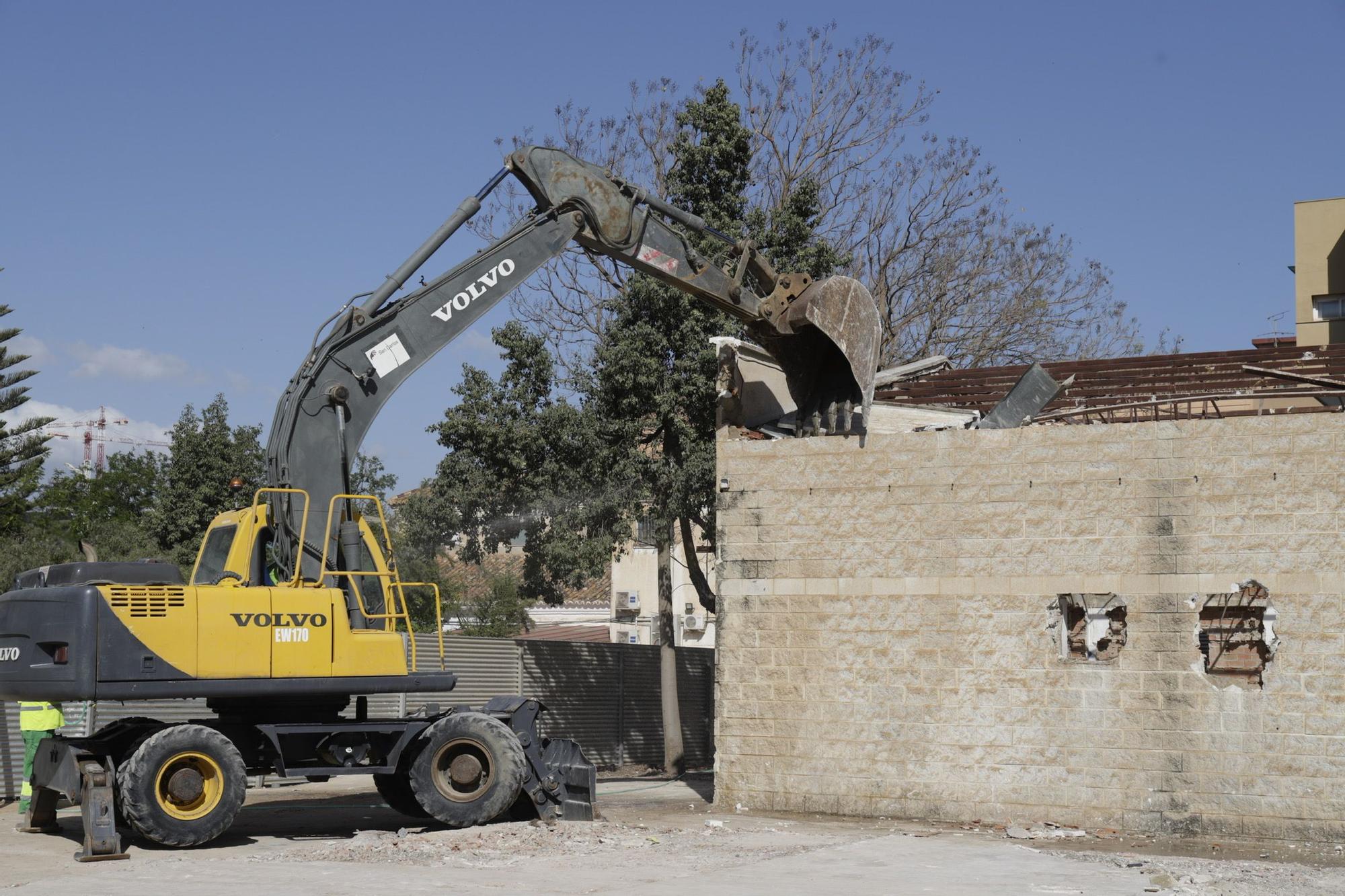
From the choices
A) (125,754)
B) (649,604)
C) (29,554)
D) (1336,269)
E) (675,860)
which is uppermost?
(1336,269)

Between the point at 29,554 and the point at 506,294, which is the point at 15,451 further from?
the point at 506,294

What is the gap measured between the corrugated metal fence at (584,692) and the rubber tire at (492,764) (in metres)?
5.67

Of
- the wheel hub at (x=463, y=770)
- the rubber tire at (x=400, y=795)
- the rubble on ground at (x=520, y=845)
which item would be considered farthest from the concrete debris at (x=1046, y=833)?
the rubber tire at (x=400, y=795)

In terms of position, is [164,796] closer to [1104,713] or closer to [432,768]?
[432,768]

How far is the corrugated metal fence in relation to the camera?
19.5m

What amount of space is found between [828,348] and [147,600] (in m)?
A: 7.70

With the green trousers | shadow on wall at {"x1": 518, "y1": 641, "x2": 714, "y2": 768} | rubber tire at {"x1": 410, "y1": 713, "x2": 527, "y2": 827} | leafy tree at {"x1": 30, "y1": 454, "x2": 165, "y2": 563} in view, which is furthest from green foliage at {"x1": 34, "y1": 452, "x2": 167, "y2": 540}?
rubber tire at {"x1": 410, "y1": 713, "x2": 527, "y2": 827}

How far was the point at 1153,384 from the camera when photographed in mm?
18906

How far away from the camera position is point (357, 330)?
44.7ft

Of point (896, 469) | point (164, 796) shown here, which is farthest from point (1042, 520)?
point (164, 796)

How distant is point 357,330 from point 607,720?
38.3 feet

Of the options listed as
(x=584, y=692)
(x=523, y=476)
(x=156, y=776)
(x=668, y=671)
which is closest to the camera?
(x=156, y=776)

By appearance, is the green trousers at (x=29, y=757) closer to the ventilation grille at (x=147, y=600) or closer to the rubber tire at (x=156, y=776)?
the rubber tire at (x=156, y=776)

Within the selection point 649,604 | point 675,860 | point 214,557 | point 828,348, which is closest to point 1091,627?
point 828,348
